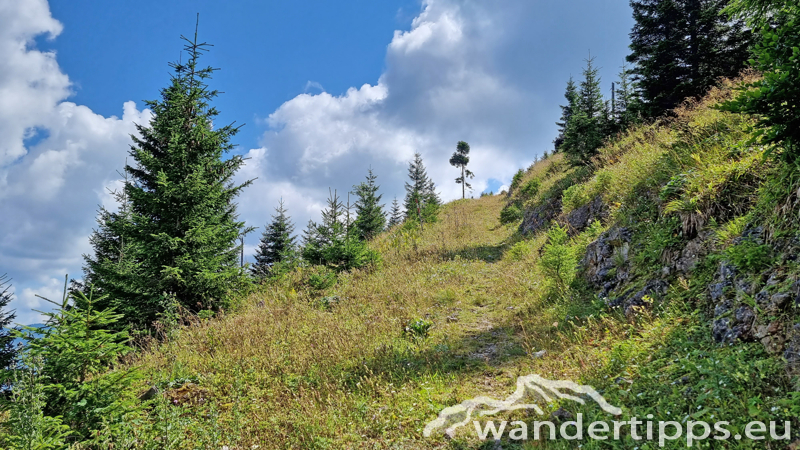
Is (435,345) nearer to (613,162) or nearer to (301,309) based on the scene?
(301,309)

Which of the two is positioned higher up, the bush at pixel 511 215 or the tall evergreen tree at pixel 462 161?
the tall evergreen tree at pixel 462 161

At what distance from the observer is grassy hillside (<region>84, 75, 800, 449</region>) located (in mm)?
3760

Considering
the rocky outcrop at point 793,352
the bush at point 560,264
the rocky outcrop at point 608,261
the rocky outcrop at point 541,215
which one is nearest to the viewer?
the rocky outcrop at point 793,352

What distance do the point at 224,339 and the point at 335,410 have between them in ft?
12.0

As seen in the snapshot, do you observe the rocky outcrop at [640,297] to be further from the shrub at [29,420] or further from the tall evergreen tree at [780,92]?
the shrub at [29,420]

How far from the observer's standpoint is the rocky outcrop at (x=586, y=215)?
10.5 metres

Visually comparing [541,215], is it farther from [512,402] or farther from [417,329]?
[512,402]

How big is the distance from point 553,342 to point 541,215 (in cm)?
1223

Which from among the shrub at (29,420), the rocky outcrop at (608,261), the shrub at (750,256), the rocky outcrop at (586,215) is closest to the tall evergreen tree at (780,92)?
the shrub at (750,256)

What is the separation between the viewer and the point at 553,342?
5855 millimetres

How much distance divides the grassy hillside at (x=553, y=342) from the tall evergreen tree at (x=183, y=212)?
1.63 metres

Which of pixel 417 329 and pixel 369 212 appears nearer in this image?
pixel 417 329

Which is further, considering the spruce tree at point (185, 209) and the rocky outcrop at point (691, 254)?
the spruce tree at point (185, 209)

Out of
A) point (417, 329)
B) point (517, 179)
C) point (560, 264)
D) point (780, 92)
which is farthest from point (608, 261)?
point (517, 179)
